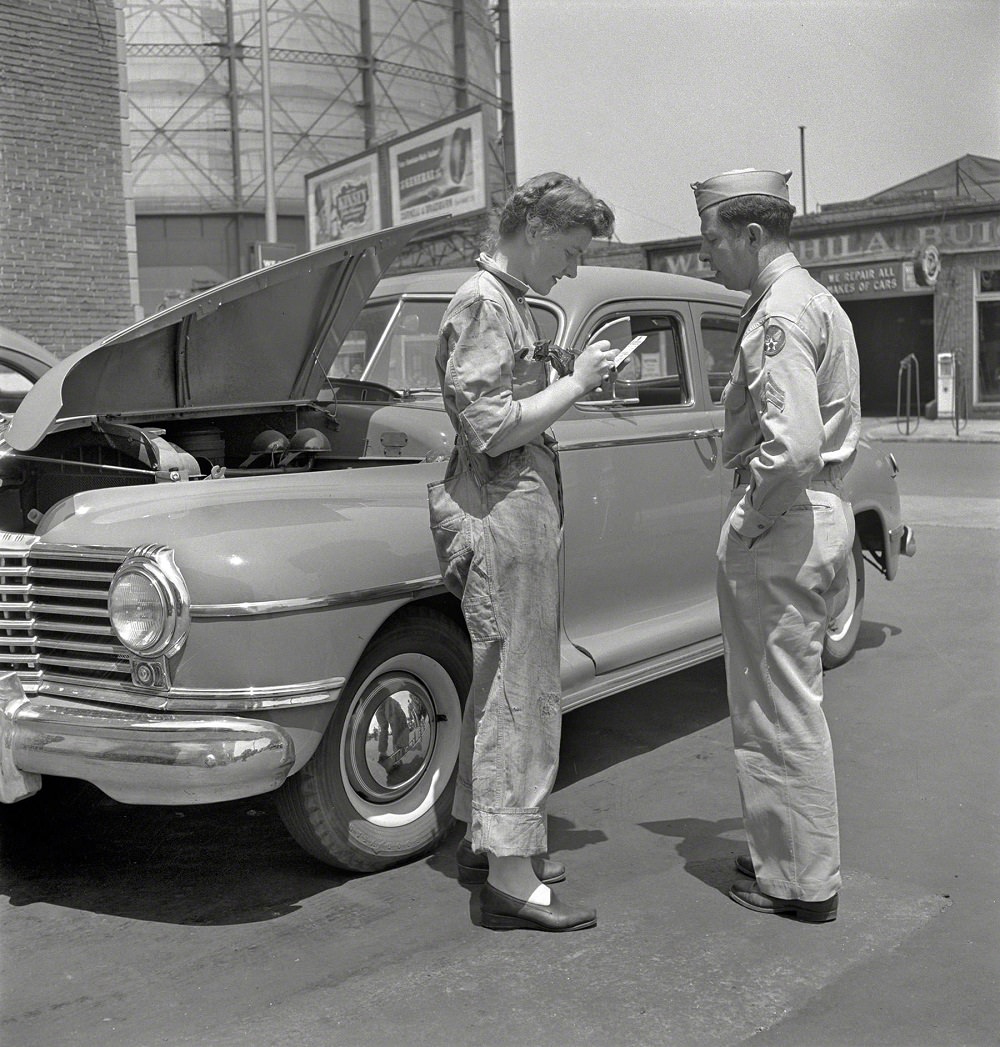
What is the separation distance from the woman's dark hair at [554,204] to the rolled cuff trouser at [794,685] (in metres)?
0.95

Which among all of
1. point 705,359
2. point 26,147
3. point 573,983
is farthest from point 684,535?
point 26,147

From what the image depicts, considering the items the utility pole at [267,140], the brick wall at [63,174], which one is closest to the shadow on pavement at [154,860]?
the brick wall at [63,174]

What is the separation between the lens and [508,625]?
320 centimetres

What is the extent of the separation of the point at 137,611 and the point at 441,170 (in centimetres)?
2236

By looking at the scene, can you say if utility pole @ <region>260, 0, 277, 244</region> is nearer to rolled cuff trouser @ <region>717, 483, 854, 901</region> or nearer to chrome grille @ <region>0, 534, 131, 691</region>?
chrome grille @ <region>0, 534, 131, 691</region>

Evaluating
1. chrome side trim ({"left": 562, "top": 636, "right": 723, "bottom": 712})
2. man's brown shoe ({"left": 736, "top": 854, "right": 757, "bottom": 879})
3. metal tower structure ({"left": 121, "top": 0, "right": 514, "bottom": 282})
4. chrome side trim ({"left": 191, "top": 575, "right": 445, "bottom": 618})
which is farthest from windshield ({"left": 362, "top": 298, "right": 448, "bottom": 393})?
metal tower structure ({"left": 121, "top": 0, "right": 514, "bottom": 282})

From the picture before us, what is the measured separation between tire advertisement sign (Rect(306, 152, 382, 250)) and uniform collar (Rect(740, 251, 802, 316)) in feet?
79.1

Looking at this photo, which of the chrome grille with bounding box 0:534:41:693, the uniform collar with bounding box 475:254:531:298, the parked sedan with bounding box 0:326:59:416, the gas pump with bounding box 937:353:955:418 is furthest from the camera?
the gas pump with bounding box 937:353:955:418

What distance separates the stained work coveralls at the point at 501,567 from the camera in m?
3.18

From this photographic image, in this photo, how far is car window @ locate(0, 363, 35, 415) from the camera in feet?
22.0

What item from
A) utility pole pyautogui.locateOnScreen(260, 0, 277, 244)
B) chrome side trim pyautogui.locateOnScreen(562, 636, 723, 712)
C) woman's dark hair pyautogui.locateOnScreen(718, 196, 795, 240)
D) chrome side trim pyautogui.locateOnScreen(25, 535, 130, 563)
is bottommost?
chrome side trim pyautogui.locateOnScreen(562, 636, 723, 712)

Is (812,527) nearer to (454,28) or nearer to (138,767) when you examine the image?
(138,767)

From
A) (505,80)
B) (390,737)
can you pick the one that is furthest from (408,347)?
(505,80)

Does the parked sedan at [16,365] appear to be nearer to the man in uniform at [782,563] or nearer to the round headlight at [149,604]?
the round headlight at [149,604]
